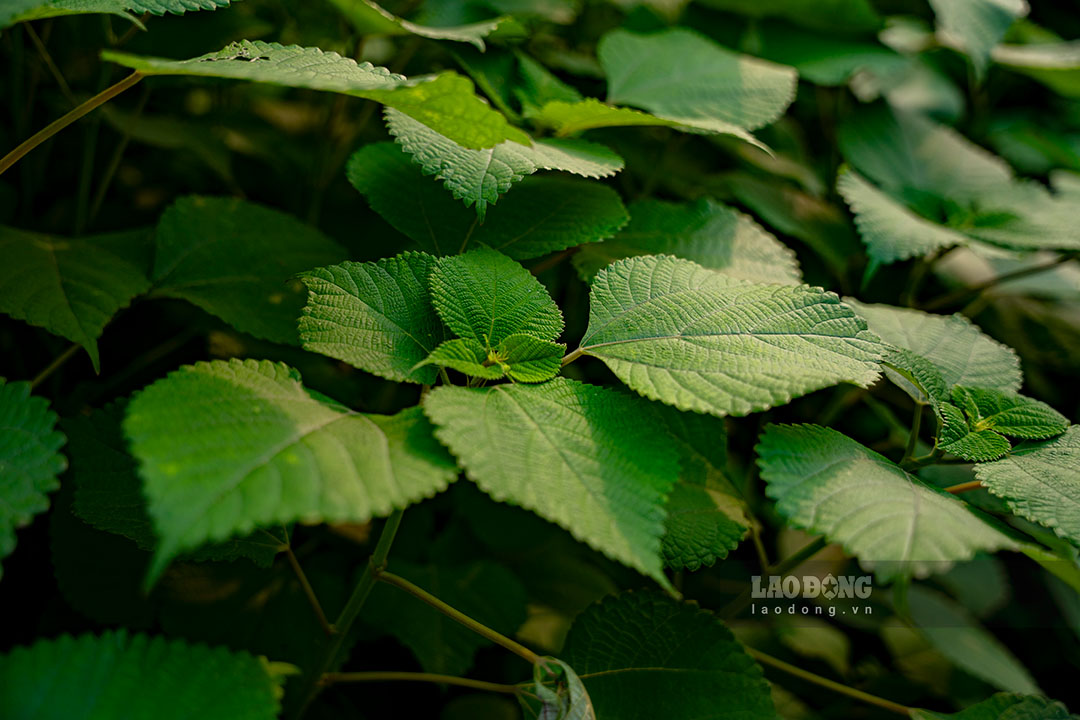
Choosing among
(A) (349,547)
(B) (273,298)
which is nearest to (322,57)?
(B) (273,298)

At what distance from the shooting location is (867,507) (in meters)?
0.59

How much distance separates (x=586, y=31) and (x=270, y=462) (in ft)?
3.84

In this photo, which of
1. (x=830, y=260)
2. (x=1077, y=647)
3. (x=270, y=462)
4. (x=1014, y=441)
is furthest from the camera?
(x=1077, y=647)

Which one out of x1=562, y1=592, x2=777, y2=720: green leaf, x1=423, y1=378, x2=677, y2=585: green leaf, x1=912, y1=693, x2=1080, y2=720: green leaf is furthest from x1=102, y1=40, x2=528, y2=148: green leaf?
x1=912, y1=693, x2=1080, y2=720: green leaf

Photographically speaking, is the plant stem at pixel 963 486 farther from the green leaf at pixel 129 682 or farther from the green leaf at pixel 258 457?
Result: the green leaf at pixel 129 682

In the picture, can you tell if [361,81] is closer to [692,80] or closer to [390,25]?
[390,25]

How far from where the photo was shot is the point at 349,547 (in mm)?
1048

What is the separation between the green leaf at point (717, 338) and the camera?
60 centimetres

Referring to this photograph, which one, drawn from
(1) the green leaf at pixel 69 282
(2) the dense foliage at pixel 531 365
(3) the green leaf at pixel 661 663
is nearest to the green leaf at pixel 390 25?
(2) the dense foliage at pixel 531 365

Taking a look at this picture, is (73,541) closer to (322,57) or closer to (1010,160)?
(322,57)

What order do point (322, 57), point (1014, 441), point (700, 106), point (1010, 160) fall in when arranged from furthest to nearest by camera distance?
point (1010, 160) → point (700, 106) → point (1014, 441) → point (322, 57)

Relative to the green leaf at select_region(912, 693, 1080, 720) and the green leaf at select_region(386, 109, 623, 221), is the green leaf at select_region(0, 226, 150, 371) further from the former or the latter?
the green leaf at select_region(912, 693, 1080, 720)

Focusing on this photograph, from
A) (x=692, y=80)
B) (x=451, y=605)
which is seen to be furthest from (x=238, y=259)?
(x=692, y=80)

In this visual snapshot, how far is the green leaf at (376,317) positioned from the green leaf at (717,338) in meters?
0.15
